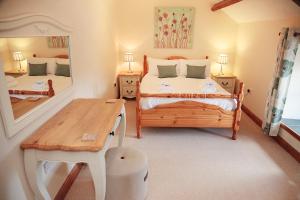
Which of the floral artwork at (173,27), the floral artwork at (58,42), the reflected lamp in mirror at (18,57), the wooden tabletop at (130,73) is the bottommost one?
the wooden tabletop at (130,73)

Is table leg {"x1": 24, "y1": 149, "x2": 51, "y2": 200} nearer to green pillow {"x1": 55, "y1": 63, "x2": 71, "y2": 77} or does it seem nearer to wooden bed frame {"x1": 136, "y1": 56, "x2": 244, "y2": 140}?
green pillow {"x1": 55, "y1": 63, "x2": 71, "y2": 77}

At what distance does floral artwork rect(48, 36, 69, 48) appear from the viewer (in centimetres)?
177

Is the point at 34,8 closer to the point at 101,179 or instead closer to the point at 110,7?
the point at 101,179

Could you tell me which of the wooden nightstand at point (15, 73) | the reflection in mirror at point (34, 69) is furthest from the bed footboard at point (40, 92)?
the wooden nightstand at point (15, 73)

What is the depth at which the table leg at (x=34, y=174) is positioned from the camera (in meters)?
1.34

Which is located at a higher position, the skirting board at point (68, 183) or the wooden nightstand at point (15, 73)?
the wooden nightstand at point (15, 73)

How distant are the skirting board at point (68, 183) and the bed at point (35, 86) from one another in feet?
2.81

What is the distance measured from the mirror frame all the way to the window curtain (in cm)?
256

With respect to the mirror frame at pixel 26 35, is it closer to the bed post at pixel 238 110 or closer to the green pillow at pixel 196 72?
the bed post at pixel 238 110

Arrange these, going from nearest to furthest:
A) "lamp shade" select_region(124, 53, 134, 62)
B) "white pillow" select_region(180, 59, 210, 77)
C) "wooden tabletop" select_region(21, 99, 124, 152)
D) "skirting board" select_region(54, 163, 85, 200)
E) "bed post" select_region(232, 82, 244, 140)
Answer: "wooden tabletop" select_region(21, 99, 124, 152), "skirting board" select_region(54, 163, 85, 200), "bed post" select_region(232, 82, 244, 140), "white pillow" select_region(180, 59, 210, 77), "lamp shade" select_region(124, 53, 134, 62)

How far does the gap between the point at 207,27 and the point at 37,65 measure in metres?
3.72

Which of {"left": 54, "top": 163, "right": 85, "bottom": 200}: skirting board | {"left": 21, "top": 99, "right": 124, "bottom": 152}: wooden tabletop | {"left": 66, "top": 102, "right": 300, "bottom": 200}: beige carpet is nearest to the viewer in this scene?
{"left": 21, "top": 99, "right": 124, "bottom": 152}: wooden tabletop

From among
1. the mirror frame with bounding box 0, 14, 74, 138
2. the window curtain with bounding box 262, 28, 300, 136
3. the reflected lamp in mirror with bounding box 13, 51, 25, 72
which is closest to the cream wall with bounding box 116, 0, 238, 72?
the window curtain with bounding box 262, 28, 300, 136

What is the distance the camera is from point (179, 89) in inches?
129
